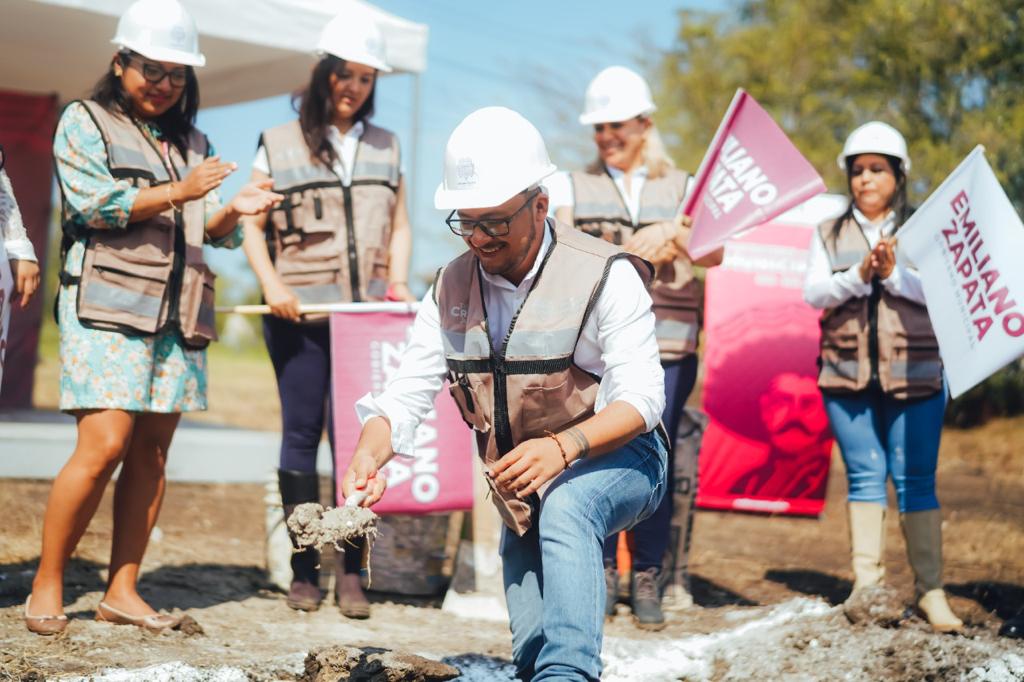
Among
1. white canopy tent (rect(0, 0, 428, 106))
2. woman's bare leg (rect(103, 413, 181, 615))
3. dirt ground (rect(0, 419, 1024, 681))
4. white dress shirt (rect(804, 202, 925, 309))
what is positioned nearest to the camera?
dirt ground (rect(0, 419, 1024, 681))

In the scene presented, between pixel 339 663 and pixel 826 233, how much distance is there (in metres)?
2.76

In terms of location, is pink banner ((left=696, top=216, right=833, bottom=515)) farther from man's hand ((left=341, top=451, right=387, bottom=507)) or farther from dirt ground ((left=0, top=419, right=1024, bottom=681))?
man's hand ((left=341, top=451, right=387, bottom=507))

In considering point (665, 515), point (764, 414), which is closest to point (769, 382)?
point (764, 414)

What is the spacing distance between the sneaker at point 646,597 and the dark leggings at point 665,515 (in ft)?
0.11

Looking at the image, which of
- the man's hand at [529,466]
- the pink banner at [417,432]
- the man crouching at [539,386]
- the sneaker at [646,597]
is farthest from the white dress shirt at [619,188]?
the man's hand at [529,466]

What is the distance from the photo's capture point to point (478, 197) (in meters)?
3.05

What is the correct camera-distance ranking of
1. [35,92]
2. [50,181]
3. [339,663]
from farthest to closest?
→ 1. [50,181]
2. [35,92]
3. [339,663]

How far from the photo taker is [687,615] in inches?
202

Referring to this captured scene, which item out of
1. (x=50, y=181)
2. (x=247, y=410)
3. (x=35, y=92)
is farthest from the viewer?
(x=247, y=410)

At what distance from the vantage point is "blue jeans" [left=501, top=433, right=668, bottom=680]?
2936 mm

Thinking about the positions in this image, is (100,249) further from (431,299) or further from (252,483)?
(252,483)

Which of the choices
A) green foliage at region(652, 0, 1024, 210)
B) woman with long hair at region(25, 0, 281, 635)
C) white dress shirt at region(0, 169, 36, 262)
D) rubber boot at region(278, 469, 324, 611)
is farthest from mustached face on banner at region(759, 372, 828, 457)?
green foliage at region(652, 0, 1024, 210)

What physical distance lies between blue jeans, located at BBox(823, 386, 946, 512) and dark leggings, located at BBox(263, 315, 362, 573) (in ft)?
6.81

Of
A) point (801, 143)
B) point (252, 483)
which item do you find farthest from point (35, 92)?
point (801, 143)
